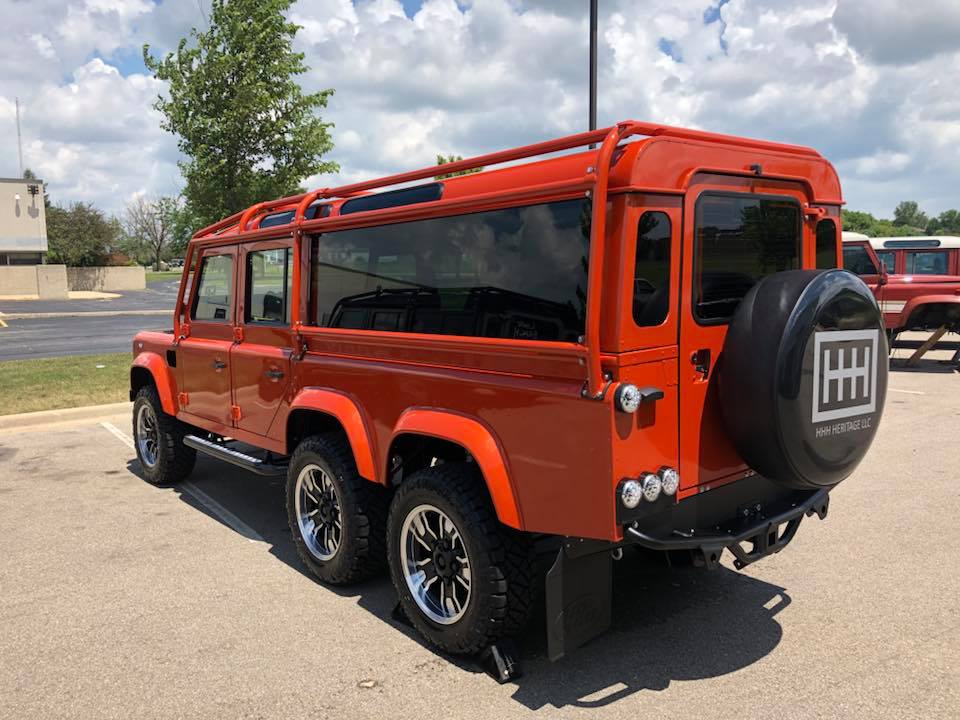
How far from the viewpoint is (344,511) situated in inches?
167

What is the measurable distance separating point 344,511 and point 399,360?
3.08ft

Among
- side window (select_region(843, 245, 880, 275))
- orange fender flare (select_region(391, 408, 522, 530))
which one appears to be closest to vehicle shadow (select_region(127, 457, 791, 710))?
orange fender flare (select_region(391, 408, 522, 530))

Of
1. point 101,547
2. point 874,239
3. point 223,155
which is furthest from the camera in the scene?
point 874,239

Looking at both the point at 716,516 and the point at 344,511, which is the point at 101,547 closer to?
the point at 344,511

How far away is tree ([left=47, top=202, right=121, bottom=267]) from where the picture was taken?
48.6 m

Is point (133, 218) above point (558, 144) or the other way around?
above

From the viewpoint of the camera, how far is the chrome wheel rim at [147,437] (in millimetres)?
6688

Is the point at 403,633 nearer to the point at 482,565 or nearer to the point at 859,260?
the point at 482,565

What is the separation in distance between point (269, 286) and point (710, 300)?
2973 mm

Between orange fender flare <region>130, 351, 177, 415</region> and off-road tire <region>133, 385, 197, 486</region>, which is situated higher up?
orange fender flare <region>130, 351, 177, 415</region>

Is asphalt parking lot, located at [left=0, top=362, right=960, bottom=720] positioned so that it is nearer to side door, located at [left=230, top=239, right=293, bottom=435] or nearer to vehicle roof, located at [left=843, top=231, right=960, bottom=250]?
side door, located at [left=230, top=239, right=293, bottom=435]

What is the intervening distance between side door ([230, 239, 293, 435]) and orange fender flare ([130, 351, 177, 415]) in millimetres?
1197

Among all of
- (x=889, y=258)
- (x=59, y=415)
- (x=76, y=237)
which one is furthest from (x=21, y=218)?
(x=889, y=258)

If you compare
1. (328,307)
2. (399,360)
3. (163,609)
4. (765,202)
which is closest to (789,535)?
(765,202)
